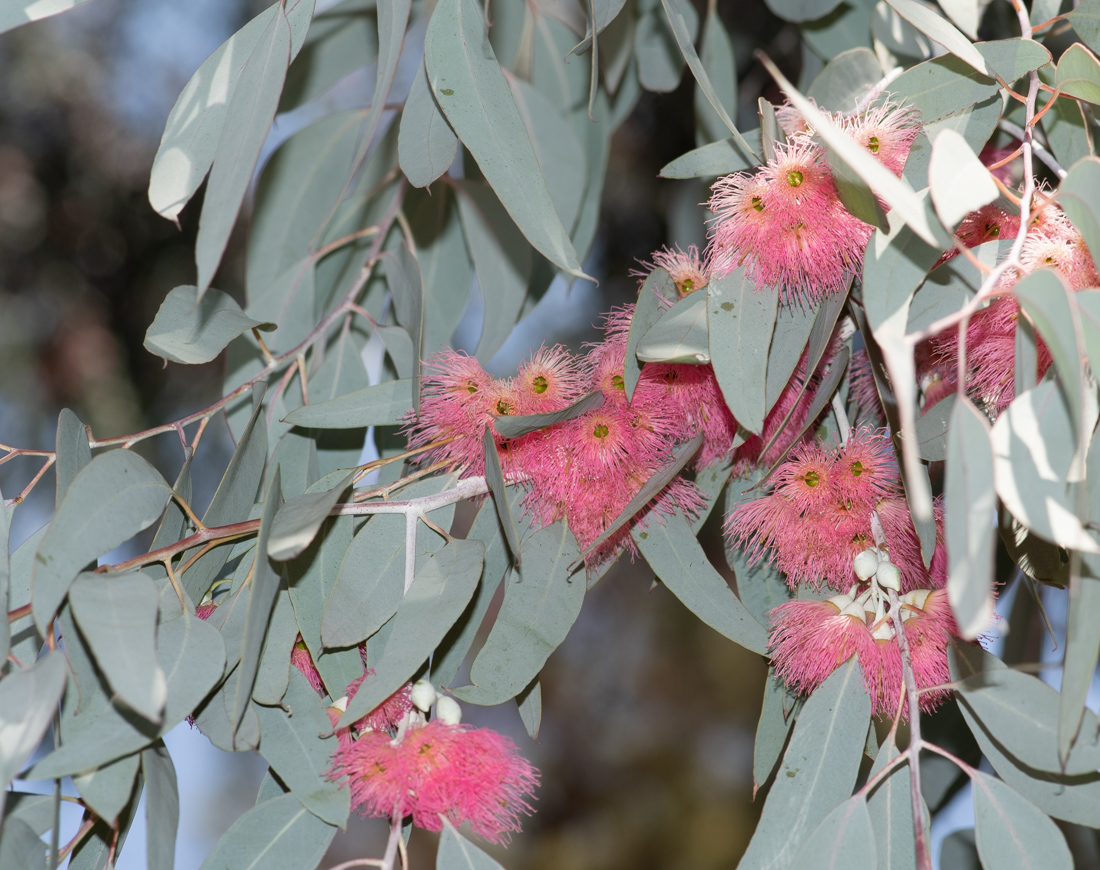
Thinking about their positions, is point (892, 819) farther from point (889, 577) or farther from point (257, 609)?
point (257, 609)

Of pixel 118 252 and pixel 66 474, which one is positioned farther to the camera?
pixel 118 252

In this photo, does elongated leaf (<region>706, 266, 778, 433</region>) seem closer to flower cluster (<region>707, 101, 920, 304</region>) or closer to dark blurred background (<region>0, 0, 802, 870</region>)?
flower cluster (<region>707, 101, 920, 304</region>)

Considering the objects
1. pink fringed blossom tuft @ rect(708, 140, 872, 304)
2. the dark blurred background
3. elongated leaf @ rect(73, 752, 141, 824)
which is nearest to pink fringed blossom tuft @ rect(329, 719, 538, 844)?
elongated leaf @ rect(73, 752, 141, 824)

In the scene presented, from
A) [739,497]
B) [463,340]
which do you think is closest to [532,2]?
[739,497]

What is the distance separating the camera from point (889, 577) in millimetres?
588

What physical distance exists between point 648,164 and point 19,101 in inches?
43.9

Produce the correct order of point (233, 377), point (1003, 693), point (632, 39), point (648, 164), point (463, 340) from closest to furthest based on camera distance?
point (1003, 693) < point (233, 377) < point (632, 39) < point (648, 164) < point (463, 340)

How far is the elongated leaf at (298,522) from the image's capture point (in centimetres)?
49

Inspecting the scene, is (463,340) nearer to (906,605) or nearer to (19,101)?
(19,101)

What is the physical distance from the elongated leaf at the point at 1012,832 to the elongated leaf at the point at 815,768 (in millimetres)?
72

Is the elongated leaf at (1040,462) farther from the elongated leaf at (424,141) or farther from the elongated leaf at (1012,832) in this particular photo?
the elongated leaf at (424,141)

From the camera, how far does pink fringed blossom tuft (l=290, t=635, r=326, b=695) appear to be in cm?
62

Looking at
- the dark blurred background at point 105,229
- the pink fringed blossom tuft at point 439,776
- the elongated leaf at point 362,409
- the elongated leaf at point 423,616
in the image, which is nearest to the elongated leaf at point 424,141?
the elongated leaf at point 362,409

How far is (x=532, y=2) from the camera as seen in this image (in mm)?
1011
